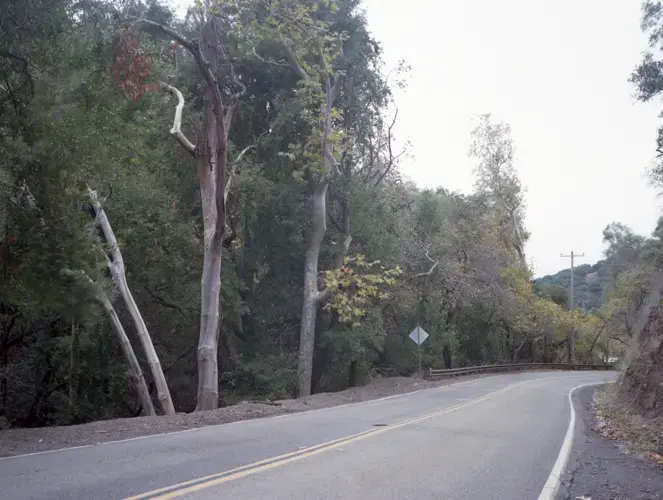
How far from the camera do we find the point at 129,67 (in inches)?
484

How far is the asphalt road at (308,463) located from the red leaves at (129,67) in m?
6.61

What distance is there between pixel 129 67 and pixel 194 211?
40.3ft

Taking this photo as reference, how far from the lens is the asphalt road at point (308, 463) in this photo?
22.0 ft

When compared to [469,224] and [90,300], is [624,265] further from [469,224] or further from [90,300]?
[90,300]

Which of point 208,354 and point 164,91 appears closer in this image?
point 208,354

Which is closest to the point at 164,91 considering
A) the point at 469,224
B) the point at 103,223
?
the point at 103,223

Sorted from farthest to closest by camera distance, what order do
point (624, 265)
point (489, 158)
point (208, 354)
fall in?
point (624, 265), point (489, 158), point (208, 354)

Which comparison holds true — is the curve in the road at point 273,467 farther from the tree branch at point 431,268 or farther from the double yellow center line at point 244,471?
the tree branch at point 431,268

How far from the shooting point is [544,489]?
7500mm

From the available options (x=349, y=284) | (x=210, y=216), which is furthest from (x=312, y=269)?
(x=210, y=216)

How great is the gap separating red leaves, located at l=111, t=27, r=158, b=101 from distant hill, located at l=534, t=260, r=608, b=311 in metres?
58.2

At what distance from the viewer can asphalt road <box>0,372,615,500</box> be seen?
6.70m

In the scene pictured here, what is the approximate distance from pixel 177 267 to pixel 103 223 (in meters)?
4.56

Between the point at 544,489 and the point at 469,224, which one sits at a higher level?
the point at 469,224
